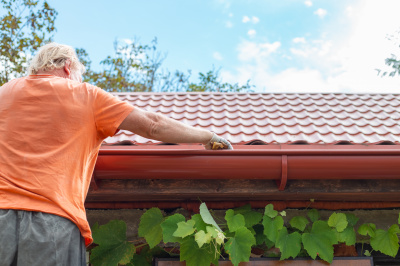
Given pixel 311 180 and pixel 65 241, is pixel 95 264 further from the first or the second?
pixel 311 180

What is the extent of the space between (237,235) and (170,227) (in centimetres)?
45

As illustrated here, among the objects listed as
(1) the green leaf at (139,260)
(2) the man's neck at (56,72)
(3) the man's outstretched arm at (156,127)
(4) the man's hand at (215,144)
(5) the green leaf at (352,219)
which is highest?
(2) the man's neck at (56,72)

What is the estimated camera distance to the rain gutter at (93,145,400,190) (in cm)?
282

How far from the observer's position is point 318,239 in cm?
308

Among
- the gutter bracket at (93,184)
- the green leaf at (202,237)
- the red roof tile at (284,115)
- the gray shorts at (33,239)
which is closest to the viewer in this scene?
the gray shorts at (33,239)

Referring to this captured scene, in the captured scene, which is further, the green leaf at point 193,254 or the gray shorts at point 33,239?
the green leaf at point 193,254

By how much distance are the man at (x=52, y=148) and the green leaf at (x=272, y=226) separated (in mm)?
1017

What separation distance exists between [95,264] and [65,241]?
47.4 inches

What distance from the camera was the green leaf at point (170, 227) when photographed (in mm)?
2916

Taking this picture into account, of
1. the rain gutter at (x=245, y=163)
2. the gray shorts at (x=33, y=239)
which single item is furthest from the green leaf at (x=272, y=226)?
the gray shorts at (x=33, y=239)

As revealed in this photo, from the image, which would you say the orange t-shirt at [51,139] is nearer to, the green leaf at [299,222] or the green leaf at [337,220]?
the green leaf at [299,222]

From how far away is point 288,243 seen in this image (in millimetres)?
3045

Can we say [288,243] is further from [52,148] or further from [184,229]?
[52,148]

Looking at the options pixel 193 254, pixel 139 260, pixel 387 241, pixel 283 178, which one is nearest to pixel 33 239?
pixel 193 254
